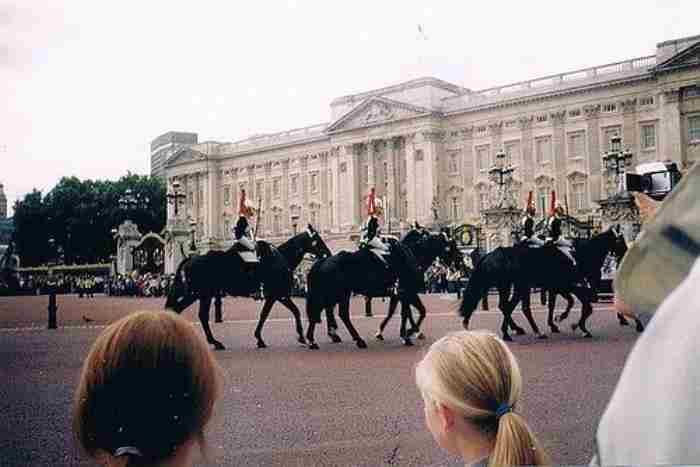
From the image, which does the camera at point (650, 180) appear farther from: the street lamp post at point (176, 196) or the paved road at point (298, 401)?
the street lamp post at point (176, 196)

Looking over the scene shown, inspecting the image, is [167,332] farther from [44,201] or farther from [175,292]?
[175,292]

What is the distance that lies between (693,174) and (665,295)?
125 mm

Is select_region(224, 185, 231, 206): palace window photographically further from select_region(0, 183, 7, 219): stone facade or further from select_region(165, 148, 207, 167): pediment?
select_region(0, 183, 7, 219): stone facade

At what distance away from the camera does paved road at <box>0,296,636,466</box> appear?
275 centimetres

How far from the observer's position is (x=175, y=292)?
5.41 meters

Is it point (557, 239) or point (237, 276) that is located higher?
point (557, 239)

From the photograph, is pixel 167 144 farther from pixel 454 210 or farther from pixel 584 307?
pixel 454 210

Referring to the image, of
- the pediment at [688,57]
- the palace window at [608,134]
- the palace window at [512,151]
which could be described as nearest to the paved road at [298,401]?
the pediment at [688,57]

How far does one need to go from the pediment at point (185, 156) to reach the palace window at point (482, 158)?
2218 centimetres

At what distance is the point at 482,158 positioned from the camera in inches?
1074

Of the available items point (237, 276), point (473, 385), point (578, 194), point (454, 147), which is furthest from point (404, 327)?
point (454, 147)

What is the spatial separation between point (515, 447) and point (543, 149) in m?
26.4

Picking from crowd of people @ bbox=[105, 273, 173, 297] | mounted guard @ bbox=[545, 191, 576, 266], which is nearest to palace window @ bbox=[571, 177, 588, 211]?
mounted guard @ bbox=[545, 191, 576, 266]

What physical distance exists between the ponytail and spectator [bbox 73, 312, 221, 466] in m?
0.46
